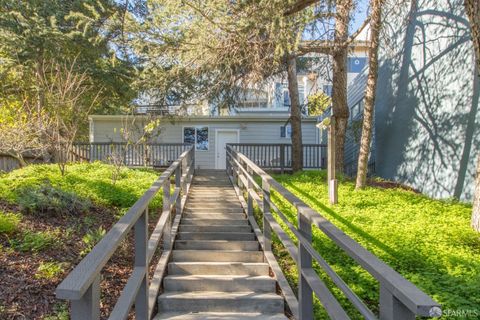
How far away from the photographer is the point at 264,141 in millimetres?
18281

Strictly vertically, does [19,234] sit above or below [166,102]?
below

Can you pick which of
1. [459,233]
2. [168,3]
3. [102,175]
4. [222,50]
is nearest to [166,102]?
[102,175]

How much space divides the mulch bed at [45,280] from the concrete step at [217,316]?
0.56 meters

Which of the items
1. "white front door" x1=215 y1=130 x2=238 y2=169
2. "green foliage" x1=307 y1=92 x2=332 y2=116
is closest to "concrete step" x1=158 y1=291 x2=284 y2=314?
"green foliage" x1=307 y1=92 x2=332 y2=116

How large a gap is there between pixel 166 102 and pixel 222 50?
16.9 feet

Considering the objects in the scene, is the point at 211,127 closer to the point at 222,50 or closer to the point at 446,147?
the point at 222,50

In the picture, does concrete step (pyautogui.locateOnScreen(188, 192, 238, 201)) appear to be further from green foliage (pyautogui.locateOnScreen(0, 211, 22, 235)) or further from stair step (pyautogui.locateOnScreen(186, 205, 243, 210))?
green foliage (pyautogui.locateOnScreen(0, 211, 22, 235))

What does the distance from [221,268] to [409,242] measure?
2592 millimetres

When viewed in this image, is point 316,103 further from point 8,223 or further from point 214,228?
point 8,223

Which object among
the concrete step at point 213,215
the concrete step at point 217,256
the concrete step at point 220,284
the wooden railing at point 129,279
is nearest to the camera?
the wooden railing at point 129,279

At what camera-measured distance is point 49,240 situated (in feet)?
15.1

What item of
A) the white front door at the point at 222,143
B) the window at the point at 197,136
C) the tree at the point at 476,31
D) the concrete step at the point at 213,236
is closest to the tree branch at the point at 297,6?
the tree at the point at 476,31

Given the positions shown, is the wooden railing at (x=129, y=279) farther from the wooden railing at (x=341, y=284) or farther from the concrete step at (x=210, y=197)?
the concrete step at (x=210, y=197)

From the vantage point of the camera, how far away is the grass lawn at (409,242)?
387 centimetres
